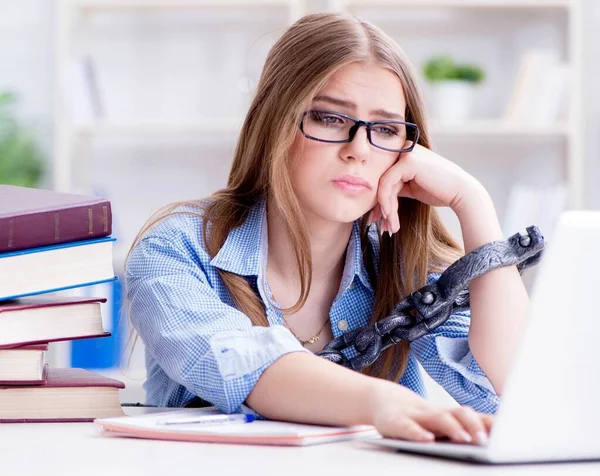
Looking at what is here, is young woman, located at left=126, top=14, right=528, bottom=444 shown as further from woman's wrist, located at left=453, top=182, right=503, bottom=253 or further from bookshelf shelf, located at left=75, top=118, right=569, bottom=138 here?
bookshelf shelf, located at left=75, top=118, right=569, bottom=138

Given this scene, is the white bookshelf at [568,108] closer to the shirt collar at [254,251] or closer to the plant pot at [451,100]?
the plant pot at [451,100]

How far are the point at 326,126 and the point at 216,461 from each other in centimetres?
77

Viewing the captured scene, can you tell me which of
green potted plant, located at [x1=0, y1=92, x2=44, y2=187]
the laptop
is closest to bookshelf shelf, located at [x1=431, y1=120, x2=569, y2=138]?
green potted plant, located at [x1=0, y1=92, x2=44, y2=187]

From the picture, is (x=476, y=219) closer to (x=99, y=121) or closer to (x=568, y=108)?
(x=568, y=108)

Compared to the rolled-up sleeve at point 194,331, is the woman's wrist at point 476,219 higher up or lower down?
higher up

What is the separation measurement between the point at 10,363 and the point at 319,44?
0.72 meters

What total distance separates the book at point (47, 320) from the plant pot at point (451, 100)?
2405 millimetres

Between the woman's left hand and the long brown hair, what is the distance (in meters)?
0.07

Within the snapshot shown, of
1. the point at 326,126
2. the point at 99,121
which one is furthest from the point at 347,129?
the point at 99,121

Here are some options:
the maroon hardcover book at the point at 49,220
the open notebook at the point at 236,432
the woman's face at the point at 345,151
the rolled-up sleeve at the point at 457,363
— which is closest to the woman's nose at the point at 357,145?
the woman's face at the point at 345,151

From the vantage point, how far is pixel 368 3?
3369 mm

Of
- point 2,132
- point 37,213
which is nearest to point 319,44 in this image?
point 37,213

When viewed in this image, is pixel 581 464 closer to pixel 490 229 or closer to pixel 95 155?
pixel 490 229

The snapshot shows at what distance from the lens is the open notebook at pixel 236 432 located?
90 cm
